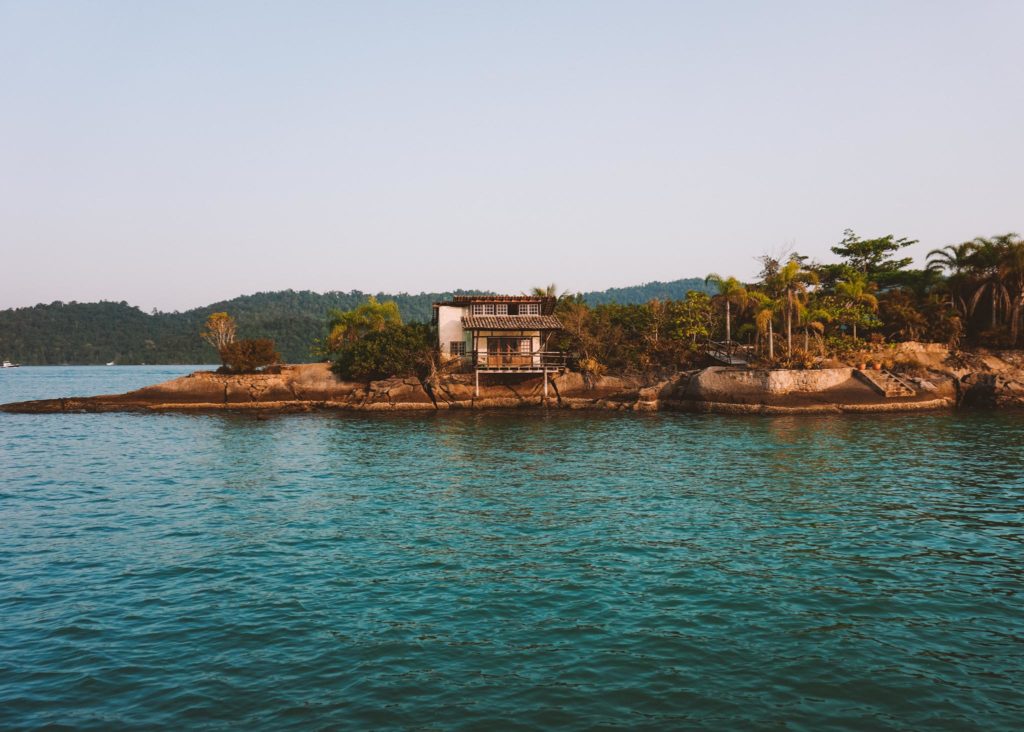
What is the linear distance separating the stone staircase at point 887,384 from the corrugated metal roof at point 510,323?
23792 mm

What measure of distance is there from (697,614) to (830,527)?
7.97 m

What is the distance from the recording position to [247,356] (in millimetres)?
58531

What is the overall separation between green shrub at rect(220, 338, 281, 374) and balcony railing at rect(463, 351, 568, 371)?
1893 centimetres

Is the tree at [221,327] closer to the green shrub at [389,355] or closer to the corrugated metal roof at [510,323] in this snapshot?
the green shrub at [389,355]

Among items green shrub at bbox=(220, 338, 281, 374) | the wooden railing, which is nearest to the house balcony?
the wooden railing

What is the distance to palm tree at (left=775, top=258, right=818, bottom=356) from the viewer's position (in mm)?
49750

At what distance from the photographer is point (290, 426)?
144 feet

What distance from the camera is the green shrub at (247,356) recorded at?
2298 inches

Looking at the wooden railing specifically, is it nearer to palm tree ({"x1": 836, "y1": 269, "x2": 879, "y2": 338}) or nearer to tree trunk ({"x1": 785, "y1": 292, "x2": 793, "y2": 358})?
tree trunk ({"x1": 785, "y1": 292, "x2": 793, "y2": 358})

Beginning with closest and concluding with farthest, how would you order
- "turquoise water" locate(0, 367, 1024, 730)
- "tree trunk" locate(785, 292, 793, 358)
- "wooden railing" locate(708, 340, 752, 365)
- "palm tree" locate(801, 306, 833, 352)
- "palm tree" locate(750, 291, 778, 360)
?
"turquoise water" locate(0, 367, 1024, 730) → "palm tree" locate(750, 291, 778, 360) → "tree trunk" locate(785, 292, 793, 358) → "palm tree" locate(801, 306, 833, 352) → "wooden railing" locate(708, 340, 752, 365)

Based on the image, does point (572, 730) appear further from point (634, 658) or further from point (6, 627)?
point (6, 627)

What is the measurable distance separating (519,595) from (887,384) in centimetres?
4501

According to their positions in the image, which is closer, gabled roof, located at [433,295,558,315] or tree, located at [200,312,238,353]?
gabled roof, located at [433,295,558,315]

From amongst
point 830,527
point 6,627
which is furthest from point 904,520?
point 6,627
